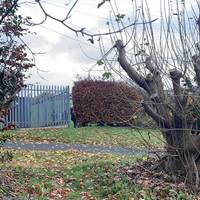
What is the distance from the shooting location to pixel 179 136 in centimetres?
820

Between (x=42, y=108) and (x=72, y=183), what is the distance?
56.0ft

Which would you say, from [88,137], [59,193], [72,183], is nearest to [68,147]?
[88,137]

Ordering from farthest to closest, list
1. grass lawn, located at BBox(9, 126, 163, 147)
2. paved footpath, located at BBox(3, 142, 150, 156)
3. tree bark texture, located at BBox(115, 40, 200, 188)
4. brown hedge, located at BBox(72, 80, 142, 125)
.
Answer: brown hedge, located at BBox(72, 80, 142, 125) < grass lawn, located at BBox(9, 126, 163, 147) < paved footpath, located at BBox(3, 142, 150, 156) < tree bark texture, located at BBox(115, 40, 200, 188)

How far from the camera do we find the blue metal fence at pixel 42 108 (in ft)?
78.0

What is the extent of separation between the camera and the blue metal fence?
23.8 metres

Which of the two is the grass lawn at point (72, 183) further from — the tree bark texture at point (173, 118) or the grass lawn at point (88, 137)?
the grass lawn at point (88, 137)

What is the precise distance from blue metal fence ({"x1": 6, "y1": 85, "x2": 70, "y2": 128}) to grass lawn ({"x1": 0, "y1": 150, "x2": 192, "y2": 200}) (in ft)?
44.0

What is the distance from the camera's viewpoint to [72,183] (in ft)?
27.4

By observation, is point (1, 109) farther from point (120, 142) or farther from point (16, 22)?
point (120, 142)

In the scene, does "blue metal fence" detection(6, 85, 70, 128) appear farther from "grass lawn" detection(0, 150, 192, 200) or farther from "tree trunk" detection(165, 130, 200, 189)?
"tree trunk" detection(165, 130, 200, 189)

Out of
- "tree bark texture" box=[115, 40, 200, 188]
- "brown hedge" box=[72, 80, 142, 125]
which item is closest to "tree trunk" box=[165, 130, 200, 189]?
"tree bark texture" box=[115, 40, 200, 188]

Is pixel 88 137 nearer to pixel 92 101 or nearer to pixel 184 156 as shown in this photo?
pixel 92 101

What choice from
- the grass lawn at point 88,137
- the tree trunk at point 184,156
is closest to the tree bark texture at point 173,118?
the tree trunk at point 184,156

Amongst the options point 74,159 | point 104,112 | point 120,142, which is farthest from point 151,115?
point 104,112
